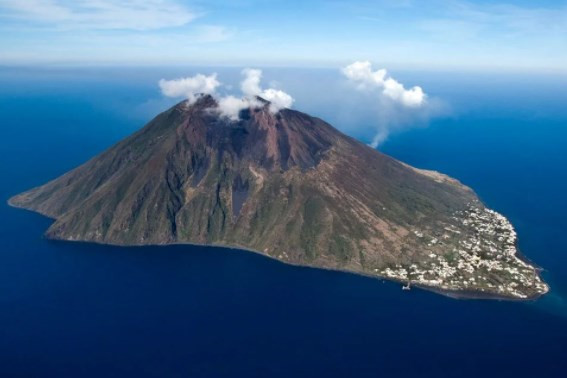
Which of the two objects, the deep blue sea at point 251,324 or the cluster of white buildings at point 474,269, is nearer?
the deep blue sea at point 251,324

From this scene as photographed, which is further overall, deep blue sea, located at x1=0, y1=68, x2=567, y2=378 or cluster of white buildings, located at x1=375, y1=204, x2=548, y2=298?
cluster of white buildings, located at x1=375, y1=204, x2=548, y2=298

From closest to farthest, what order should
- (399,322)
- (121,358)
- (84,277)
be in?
(121,358)
(399,322)
(84,277)

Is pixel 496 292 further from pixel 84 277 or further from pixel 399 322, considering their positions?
pixel 84 277

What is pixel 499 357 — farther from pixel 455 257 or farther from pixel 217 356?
pixel 217 356

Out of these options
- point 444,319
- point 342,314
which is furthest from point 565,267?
point 342,314

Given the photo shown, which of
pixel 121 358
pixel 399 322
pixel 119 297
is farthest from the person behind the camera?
pixel 119 297

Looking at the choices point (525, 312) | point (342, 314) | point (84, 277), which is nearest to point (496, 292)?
point (525, 312)

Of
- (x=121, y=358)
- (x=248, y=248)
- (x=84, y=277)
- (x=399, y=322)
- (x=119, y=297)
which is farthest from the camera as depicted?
(x=248, y=248)

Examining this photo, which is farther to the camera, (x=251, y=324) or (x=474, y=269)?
(x=474, y=269)

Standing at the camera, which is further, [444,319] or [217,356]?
[444,319]
